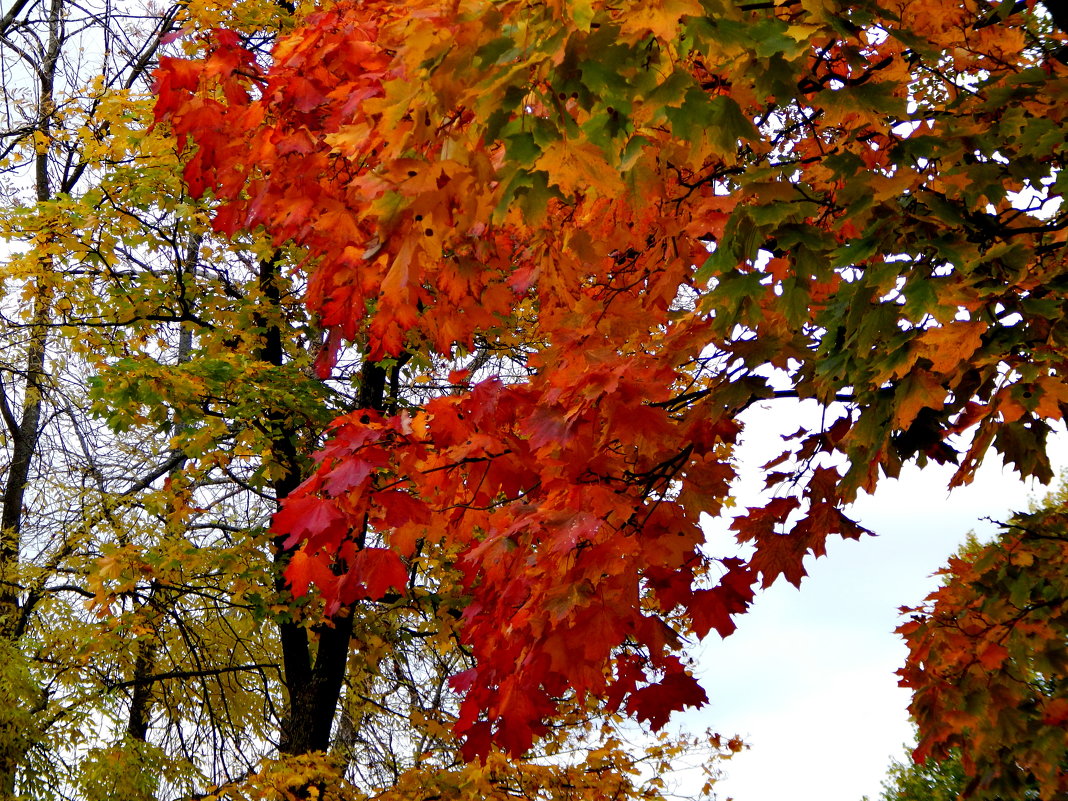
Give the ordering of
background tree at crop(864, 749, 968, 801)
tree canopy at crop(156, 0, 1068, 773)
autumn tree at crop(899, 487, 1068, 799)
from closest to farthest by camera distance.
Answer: tree canopy at crop(156, 0, 1068, 773)
autumn tree at crop(899, 487, 1068, 799)
background tree at crop(864, 749, 968, 801)

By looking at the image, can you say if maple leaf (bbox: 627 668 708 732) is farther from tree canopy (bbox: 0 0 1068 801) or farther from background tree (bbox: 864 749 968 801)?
background tree (bbox: 864 749 968 801)

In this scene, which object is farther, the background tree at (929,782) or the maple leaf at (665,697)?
the background tree at (929,782)

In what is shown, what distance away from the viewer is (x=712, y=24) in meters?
2.50

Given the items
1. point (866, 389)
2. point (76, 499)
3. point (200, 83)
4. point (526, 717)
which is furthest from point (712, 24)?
point (76, 499)

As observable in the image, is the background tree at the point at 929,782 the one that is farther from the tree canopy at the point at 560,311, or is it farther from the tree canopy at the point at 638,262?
the tree canopy at the point at 638,262

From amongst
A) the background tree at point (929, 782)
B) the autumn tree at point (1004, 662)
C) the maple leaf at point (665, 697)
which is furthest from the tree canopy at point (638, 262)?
the background tree at point (929, 782)

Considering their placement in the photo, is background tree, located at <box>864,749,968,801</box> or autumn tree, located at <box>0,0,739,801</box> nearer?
autumn tree, located at <box>0,0,739,801</box>

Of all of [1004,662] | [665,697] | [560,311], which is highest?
[560,311]

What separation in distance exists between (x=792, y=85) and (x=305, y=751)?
6462 mm

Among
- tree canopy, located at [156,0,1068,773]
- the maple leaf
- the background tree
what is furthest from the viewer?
the background tree

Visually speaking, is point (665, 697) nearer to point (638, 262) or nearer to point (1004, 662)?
point (638, 262)

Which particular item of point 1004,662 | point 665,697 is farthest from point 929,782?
point 665,697

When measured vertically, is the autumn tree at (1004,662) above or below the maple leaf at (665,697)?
above

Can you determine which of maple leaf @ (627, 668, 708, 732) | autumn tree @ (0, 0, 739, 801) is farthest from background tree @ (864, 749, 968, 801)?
maple leaf @ (627, 668, 708, 732)
